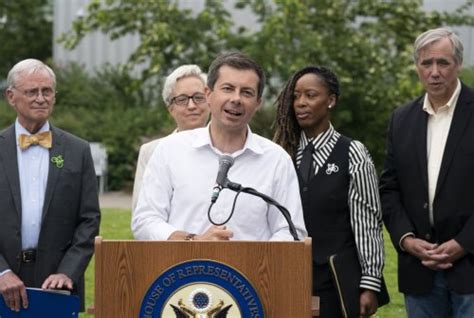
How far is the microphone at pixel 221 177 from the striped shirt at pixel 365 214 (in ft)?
3.97

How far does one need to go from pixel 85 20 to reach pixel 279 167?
15.5 meters

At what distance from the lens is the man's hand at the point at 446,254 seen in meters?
5.37

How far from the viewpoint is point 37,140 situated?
5840mm

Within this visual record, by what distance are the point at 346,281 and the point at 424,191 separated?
2.05 feet

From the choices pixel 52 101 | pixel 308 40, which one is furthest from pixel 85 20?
pixel 52 101

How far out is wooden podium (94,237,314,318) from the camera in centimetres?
418

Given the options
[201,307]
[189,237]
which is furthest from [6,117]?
[201,307]

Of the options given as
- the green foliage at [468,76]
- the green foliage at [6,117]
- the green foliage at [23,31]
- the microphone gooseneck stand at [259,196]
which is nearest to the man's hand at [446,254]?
the microphone gooseneck stand at [259,196]

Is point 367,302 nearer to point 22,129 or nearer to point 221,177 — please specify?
point 221,177

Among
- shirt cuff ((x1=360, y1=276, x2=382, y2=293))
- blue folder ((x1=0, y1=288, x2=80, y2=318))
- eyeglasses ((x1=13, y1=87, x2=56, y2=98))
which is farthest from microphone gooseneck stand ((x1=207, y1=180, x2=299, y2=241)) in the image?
eyeglasses ((x1=13, y1=87, x2=56, y2=98))

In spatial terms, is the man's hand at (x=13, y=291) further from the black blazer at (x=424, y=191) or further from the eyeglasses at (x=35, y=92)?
the black blazer at (x=424, y=191)

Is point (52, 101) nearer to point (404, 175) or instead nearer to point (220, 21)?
point (404, 175)

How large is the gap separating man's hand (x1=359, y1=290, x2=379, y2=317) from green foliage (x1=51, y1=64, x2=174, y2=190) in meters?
14.2

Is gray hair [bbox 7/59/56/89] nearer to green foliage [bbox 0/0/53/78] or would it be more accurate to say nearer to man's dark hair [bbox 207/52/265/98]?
man's dark hair [bbox 207/52/265/98]
